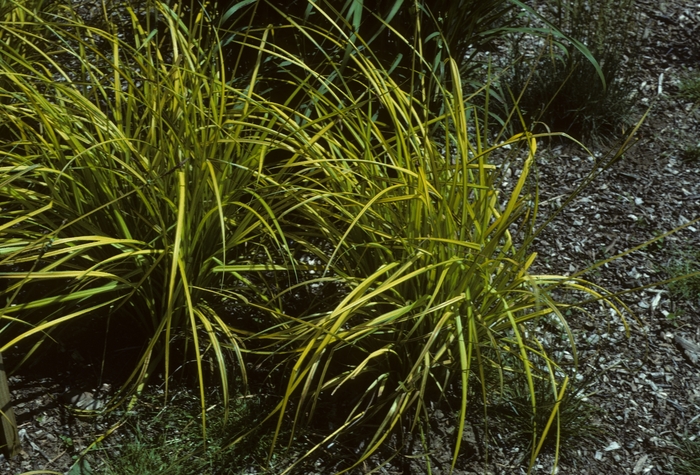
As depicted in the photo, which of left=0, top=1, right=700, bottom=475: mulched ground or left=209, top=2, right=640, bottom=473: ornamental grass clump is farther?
left=0, top=1, right=700, bottom=475: mulched ground

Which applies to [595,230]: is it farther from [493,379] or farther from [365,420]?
[365,420]

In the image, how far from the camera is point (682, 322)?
2.55 meters

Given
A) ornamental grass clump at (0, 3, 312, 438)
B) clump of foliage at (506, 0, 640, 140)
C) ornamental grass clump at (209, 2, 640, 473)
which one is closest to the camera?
ornamental grass clump at (209, 2, 640, 473)

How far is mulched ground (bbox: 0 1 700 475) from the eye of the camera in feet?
6.97

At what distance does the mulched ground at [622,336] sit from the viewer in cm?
212

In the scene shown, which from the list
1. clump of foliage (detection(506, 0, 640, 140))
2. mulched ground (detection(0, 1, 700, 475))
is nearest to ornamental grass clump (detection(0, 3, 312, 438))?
mulched ground (detection(0, 1, 700, 475))

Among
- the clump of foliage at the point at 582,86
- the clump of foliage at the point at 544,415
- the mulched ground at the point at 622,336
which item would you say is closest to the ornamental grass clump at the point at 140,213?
the mulched ground at the point at 622,336

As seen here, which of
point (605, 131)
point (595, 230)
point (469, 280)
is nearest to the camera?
point (469, 280)

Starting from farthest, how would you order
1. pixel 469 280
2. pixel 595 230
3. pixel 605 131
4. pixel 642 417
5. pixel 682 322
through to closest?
pixel 605 131 → pixel 595 230 → pixel 682 322 → pixel 642 417 → pixel 469 280

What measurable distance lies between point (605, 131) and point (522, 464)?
66.8 inches

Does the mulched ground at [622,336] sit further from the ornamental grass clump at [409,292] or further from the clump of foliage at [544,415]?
the ornamental grass clump at [409,292]

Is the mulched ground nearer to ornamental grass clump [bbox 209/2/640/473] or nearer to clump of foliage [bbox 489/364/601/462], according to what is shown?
clump of foliage [bbox 489/364/601/462]

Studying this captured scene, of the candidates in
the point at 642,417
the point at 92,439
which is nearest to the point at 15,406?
the point at 92,439

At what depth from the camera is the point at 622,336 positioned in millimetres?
2494
